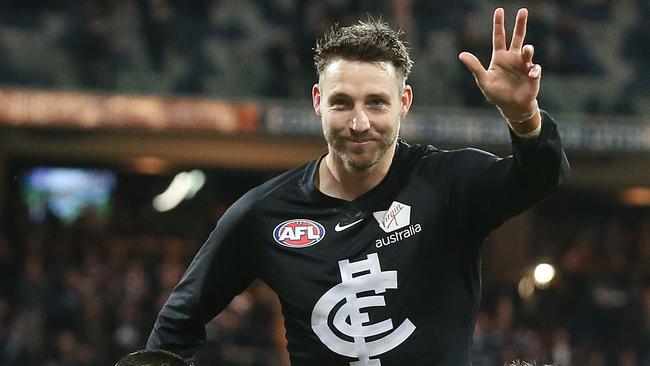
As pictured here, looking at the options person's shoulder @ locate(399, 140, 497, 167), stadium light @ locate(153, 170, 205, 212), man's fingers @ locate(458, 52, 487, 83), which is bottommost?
stadium light @ locate(153, 170, 205, 212)

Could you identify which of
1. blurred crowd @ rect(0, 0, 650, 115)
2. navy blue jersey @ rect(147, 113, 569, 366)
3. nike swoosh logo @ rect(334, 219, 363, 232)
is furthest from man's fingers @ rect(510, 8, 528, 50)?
blurred crowd @ rect(0, 0, 650, 115)

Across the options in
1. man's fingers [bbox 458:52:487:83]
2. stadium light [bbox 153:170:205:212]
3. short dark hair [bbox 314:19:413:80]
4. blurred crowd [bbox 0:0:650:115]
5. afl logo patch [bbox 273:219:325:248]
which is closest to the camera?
man's fingers [bbox 458:52:487:83]

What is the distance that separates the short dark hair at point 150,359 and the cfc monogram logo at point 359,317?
21.8 inches

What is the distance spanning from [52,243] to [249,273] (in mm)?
10909

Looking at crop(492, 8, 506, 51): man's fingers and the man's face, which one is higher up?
crop(492, 8, 506, 51): man's fingers

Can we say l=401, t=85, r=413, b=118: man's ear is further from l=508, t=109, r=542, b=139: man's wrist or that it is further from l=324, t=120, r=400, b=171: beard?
l=508, t=109, r=542, b=139: man's wrist

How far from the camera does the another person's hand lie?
3055 mm

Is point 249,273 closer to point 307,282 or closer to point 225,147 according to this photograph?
point 307,282

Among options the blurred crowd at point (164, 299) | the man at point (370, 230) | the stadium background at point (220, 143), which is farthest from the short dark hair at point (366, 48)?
the stadium background at point (220, 143)

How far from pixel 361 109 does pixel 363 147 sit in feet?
0.37

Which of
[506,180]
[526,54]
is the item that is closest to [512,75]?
[526,54]

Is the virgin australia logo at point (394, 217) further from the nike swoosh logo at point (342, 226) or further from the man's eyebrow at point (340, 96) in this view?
the man's eyebrow at point (340, 96)

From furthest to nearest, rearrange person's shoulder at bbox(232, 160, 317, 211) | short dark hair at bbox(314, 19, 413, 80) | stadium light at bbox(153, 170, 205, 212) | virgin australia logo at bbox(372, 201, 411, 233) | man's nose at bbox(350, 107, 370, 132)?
1. stadium light at bbox(153, 170, 205, 212)
2. person's shoulder at bbox(232, 160, 317, 211)
3. virgin australia logo at bbox(372, 201, 411, 233)
4. short dark hair at bbox(314, 19, 413, 80)
5. man's nose at bbox(350, 107, 370, 132)

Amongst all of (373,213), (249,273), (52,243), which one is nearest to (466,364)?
(373,213)
